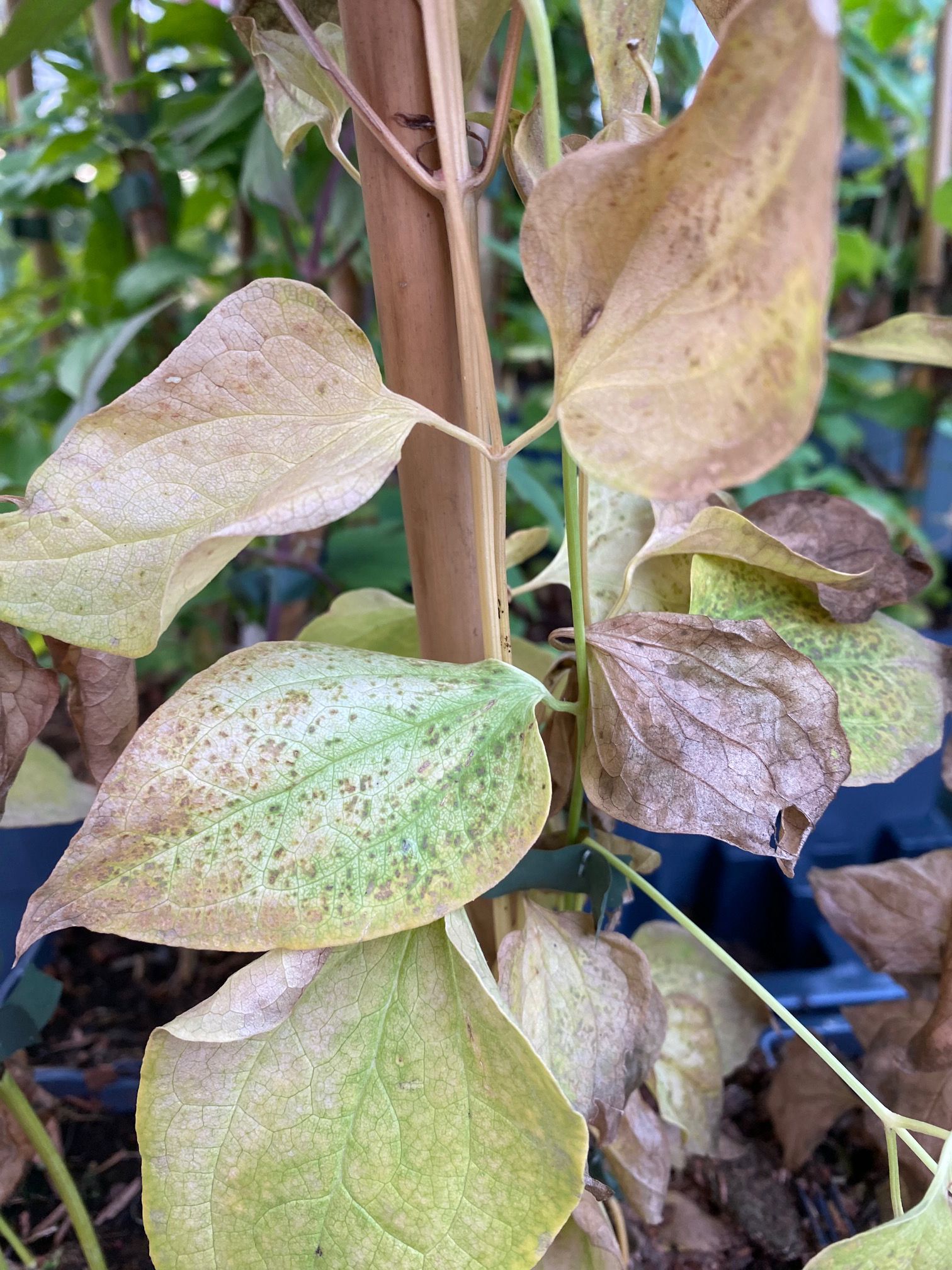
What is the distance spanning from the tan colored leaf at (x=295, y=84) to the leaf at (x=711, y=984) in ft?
1.66

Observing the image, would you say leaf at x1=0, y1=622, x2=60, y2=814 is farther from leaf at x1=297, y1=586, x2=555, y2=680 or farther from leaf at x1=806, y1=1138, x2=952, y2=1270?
leaf at x1=806, y1=1138, x2=952, y2=1270

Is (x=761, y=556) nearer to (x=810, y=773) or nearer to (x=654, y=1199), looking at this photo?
(x=810, y=773)

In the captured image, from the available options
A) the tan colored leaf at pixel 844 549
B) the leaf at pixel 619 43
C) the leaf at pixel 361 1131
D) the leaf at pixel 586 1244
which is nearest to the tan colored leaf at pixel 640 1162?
the leaf at pixel 586 1244

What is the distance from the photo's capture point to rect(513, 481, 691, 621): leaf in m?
0.41

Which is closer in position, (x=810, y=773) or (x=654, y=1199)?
(x=810, y=773)

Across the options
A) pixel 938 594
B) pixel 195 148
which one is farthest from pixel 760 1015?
pixel 938 594

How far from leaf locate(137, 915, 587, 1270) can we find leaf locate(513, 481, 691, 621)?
173mm

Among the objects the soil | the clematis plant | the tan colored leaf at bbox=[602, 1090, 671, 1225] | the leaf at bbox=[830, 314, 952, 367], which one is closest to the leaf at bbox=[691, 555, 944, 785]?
the clematis plant

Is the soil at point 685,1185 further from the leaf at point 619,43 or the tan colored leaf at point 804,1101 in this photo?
the leaf at point 619,43

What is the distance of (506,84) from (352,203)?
1.63 ft

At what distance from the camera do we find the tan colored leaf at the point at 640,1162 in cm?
45

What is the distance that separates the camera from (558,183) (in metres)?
0.22

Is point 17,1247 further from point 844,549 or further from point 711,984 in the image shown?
point 844,549

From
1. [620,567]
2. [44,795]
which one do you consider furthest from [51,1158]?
[620,567]
